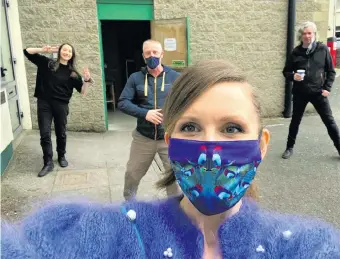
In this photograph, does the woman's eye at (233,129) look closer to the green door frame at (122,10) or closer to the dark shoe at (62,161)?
the dark shoe at (62,161)

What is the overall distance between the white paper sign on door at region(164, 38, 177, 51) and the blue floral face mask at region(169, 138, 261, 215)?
6.37 meters

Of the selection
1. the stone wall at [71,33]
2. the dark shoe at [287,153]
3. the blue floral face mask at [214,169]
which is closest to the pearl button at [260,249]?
the blue floral face mask at [214,169]

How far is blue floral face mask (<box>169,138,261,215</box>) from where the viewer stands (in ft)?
4.00

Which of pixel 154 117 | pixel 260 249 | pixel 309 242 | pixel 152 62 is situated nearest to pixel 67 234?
pixel 260 249

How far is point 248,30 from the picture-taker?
316 inches

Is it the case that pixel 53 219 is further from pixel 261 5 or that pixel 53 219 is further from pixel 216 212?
pixel 261 5

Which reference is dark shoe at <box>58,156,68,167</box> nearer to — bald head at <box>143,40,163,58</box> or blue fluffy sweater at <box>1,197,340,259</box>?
bald head at <box>143,40,163,58</box>

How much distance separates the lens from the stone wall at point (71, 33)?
22.3 feet

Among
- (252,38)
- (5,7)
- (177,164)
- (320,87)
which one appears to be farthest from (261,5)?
(177,164)

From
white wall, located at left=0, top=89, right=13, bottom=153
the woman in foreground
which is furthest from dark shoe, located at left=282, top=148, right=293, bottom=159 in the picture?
the woman in foreground

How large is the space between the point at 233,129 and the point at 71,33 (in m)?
6.29

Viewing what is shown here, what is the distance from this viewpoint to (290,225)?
126 cm

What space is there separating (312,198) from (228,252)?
3.60 metres

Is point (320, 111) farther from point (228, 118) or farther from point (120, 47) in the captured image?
point (120, 47)
